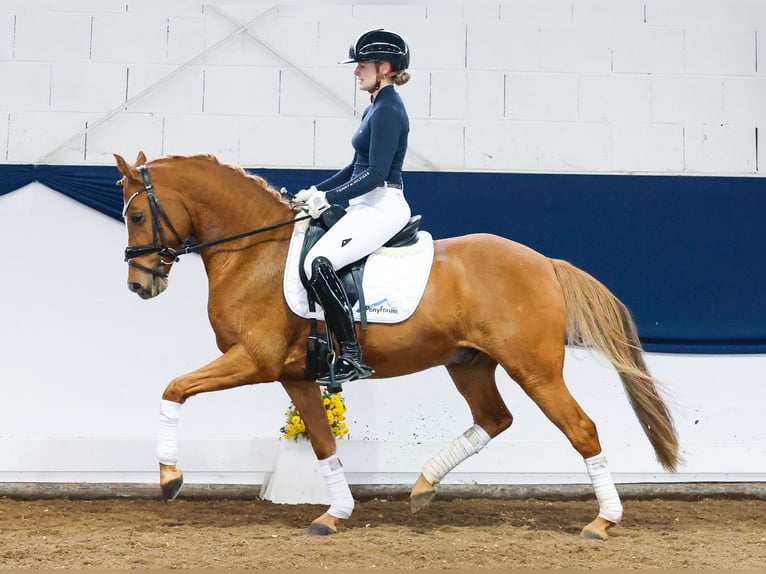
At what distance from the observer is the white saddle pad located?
4.16 m

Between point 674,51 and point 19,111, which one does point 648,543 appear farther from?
point 19,111

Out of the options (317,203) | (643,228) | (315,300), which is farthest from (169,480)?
(643,228)

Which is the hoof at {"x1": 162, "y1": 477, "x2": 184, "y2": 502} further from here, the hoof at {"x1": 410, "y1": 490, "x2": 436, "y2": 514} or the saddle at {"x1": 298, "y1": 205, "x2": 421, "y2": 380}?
the hoof at {"x1": 410, "y1": 490, "x2": 436, "y2": 514}

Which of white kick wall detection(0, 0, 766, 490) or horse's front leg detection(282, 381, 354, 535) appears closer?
Result: horse's front leg detection(282, 381, 354, 535)

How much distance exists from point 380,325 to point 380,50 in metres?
1.31

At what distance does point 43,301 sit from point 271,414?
1.65m

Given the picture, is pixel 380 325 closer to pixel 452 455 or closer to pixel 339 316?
pixel 339 316

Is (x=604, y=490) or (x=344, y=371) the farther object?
(x=604, y=490)

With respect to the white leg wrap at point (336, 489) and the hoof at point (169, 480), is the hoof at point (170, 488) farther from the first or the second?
the white leg wrap at point (336, 489)

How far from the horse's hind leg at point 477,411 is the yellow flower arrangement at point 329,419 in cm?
93

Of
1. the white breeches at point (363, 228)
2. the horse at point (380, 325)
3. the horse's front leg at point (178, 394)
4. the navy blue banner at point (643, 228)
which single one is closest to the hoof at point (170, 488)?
the horse's front leg at point (178, 394)

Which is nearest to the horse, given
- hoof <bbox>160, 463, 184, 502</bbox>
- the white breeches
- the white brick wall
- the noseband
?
the noseband

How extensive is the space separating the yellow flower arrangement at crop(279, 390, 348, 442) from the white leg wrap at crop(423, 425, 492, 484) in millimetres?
961

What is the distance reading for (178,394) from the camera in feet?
13.0
